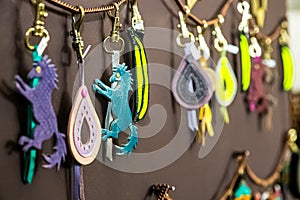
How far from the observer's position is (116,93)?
0.67 m

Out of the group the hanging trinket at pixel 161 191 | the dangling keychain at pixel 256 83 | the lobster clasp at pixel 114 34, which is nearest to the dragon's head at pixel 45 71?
the lobster clasp at pixel 114 34

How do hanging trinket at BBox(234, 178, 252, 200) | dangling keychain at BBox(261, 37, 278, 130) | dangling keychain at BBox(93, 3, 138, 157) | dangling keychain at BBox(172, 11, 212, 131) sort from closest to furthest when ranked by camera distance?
dangling keychain at BBox(93, 3, 138, 157) < dangling keychain at BBox(172, 11, 212, 131) < hanging trinket at BBox(234, 178, 252, 200) < dangling keychain at BBox(261, 37, 278, 130)

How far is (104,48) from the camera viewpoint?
677 millimetres

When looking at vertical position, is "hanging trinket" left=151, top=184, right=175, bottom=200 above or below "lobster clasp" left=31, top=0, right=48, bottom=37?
below

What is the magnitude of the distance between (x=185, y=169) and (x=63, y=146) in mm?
277

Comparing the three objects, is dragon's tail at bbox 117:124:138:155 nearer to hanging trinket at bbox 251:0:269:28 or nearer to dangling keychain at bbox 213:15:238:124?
dangling keychain at bbox 213:15:238:124

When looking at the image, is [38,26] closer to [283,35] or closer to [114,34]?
[114,34]

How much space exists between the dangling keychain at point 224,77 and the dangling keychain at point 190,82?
0.05 metres

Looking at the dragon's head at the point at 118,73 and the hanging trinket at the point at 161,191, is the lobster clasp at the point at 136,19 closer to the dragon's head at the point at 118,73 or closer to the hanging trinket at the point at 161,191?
the dragon's head at the point at 118,73

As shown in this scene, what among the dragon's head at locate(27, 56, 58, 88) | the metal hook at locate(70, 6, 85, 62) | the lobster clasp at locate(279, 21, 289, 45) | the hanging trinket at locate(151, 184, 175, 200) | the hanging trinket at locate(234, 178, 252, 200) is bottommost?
the hanging trinket at locate(234, 178, 252, 200)

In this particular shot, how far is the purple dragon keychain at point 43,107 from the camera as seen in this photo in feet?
1.82

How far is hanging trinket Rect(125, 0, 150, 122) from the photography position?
0.70 m

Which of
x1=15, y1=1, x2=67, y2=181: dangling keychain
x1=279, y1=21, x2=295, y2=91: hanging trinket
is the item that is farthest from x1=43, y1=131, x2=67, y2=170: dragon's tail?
x1=279, y1=21, x2=295, y2=91: hanging trinket

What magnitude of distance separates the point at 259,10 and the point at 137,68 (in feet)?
1.46
